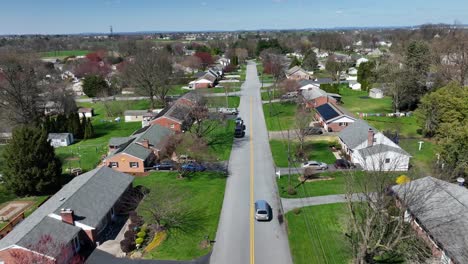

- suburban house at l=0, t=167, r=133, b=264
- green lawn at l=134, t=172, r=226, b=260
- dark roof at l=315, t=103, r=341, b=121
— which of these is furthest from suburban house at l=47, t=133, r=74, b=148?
dark roof at l=315, t=103, r=341, b=121

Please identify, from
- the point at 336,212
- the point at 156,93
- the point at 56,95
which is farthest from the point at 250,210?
the point at 56,95

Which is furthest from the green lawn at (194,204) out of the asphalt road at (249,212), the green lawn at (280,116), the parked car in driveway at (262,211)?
the green lawn at (280,116)

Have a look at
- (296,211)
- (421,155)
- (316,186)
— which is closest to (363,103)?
(421,155)

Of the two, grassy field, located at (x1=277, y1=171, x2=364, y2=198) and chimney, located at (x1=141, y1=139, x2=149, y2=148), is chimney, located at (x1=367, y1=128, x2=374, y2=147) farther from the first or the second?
chimney, located at (x1=141, y1=139, x2=149, y2=148)

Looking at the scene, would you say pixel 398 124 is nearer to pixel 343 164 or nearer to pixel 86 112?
pixel 343 164

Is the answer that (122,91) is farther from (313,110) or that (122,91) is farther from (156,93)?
(313,110)
